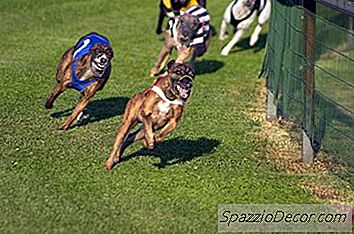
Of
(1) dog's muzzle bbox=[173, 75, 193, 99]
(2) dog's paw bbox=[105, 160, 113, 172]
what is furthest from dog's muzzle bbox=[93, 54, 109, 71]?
(1) dog's muzzle bbox=[173, 75, 193, 99]

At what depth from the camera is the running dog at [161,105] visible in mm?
7398

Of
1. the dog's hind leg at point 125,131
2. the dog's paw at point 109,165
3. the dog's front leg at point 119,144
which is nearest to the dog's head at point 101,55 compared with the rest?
the dog's hind leg at point 125,131

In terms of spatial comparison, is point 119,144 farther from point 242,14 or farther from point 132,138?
point 242,14

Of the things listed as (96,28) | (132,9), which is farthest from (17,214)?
(132,9)

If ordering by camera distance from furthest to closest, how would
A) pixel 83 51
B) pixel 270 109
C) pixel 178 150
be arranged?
pixel 270 109 → pixel 178 150 → pixel 83 51

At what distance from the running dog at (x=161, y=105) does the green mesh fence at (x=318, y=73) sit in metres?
1.35

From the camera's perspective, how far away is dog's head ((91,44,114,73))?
8422 mm

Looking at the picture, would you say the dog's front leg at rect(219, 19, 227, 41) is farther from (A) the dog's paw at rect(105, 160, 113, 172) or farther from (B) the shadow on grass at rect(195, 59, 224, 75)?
(A) the dog's paw at rect(105, 160, 113, 172)

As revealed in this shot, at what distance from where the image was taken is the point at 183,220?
272 inches

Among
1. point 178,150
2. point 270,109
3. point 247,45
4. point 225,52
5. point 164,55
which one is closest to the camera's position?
point 178,150

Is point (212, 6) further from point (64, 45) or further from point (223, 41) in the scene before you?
point (64, 45)

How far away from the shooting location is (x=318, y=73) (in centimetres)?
828

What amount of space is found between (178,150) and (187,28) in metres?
2.94

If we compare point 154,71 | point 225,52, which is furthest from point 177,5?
point 225,52
